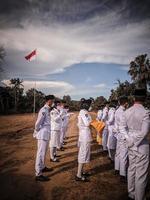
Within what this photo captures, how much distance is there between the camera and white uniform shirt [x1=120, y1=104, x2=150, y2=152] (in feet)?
15.2

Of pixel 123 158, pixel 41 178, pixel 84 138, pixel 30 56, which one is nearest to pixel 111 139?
pixel 123 158

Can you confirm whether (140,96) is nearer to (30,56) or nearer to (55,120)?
(55,120)

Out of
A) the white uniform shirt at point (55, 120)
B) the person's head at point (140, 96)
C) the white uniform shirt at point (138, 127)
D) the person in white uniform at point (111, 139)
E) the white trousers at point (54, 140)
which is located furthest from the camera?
the white uniform shirt at point (55, 120)

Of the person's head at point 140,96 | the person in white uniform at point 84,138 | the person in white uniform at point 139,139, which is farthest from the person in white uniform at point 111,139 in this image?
the person's head at point 140,96

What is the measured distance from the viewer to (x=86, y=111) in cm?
691

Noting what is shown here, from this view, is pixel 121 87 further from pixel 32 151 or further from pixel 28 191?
pixel 28 191

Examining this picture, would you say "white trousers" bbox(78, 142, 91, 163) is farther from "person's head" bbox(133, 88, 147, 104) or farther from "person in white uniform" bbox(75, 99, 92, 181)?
"person's head" bbox(133, 88, 147, 104)

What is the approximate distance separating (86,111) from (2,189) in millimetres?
3082

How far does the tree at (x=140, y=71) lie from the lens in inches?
1607

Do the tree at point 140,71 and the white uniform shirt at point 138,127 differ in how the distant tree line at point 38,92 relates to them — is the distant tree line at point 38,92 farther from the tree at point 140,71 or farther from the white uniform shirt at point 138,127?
the white uniform shirt at point 138,127

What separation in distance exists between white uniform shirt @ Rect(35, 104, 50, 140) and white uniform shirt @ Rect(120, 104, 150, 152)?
268cm

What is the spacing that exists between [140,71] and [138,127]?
131ft

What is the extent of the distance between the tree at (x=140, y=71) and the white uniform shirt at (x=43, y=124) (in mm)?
35324

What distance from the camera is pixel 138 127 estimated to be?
188 inches
